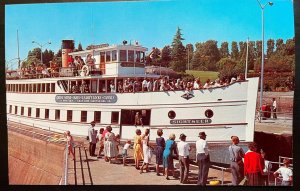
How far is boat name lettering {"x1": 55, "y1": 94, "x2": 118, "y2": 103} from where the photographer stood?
4.74m

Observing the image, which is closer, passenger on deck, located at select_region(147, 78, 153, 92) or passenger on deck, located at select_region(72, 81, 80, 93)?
passenger on deck, located at select_region(147, 78, 153, 92)

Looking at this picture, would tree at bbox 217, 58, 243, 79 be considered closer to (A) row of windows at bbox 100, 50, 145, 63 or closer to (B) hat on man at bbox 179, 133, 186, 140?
(B) hat on man at bbox 179, 133, 186, 140

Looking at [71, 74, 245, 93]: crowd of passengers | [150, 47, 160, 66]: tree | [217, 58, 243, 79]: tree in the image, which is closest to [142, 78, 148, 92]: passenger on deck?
[71, 74, 245, 93]: crowd of passengers

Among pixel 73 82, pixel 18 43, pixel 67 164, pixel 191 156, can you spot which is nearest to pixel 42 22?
A: pixel 18 43

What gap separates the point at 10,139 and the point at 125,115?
128cm

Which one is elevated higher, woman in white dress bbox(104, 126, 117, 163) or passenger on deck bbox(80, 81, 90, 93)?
passenger on deck bbox(80, 81, 90, 93)

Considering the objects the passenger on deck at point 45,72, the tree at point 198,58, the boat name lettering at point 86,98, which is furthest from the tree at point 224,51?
the passenger on deck at point 45,72

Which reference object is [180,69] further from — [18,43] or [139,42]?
[18,43]

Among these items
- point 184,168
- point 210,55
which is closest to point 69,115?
point 184,168

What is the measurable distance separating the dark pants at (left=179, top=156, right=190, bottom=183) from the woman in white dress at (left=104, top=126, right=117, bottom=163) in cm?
72

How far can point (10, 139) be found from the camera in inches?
184

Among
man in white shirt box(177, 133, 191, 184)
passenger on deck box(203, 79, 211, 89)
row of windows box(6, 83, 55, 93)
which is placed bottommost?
man in white shirt box(177, 133, 191, 184)

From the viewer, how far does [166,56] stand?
14.6ft

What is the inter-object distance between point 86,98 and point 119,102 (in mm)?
383
